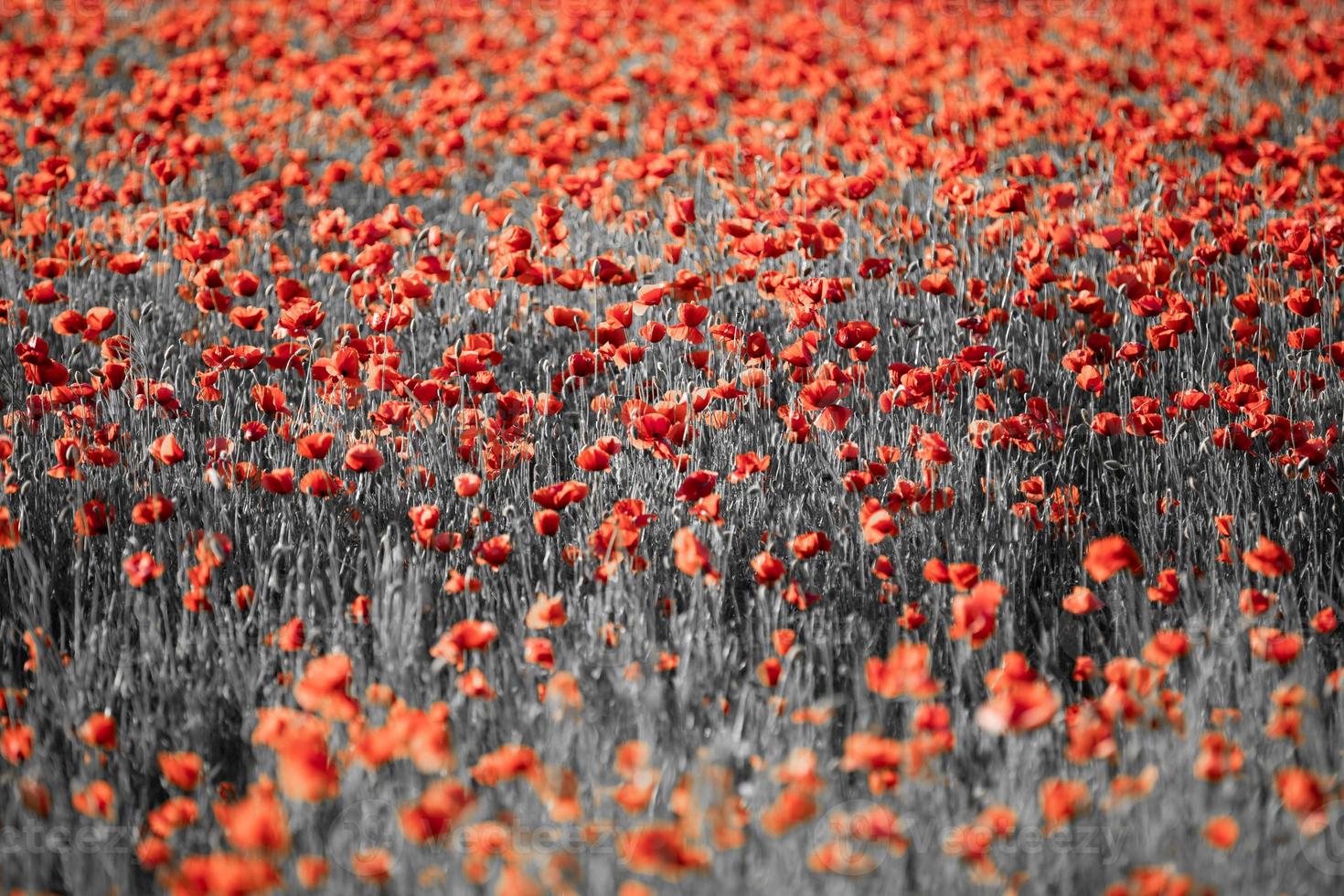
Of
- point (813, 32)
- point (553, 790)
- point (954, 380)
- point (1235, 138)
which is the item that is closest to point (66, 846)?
point (553, 790)

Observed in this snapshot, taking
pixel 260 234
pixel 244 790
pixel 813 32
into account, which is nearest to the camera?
pixel 244 790

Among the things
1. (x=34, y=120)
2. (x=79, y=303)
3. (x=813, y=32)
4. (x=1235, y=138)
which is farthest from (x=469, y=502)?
(x=813, y=32)

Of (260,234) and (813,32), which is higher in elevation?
(813,32)

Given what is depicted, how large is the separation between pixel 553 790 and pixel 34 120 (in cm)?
512

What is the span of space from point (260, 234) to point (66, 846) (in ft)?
10.7

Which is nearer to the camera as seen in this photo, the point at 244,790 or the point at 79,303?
the point at 244,790

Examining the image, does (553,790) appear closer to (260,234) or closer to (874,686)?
(874,686)

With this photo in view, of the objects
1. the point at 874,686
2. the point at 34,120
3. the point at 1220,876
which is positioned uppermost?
the point at 34,120

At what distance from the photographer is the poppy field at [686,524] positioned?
1.72m

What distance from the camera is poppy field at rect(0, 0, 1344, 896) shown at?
1719 mm

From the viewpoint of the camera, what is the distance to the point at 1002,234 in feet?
13.7

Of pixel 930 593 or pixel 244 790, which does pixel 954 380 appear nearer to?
pixel 930 593

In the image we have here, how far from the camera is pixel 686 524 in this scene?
8.77 ft

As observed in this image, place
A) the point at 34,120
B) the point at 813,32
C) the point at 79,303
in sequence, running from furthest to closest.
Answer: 1. the point at 813,32
2. the point at 34,120
3. the point at 79,303
